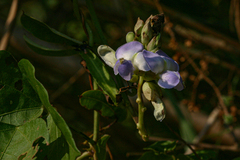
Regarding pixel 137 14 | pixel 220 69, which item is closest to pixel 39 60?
pixel 137 14

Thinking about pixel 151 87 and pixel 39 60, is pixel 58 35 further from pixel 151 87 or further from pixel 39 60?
pixel 39 60

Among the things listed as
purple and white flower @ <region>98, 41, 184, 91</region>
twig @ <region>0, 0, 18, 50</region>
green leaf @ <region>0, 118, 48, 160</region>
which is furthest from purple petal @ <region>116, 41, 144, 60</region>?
twig @ <region>0, 0, 18, 50</region>

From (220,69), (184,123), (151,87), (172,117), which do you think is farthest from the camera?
(220,69)

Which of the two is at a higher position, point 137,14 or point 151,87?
point 151,87

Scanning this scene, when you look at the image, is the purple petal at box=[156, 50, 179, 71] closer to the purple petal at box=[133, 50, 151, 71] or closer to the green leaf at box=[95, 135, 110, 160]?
the purple petal at box=[133, 50, 151, 71]

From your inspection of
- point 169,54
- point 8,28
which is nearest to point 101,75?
point 8,28

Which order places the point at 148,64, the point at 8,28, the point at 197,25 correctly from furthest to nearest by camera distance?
the point at 197,25, the point at 8,28, the point at 148,64

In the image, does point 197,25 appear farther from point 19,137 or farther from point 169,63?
point 19,137
